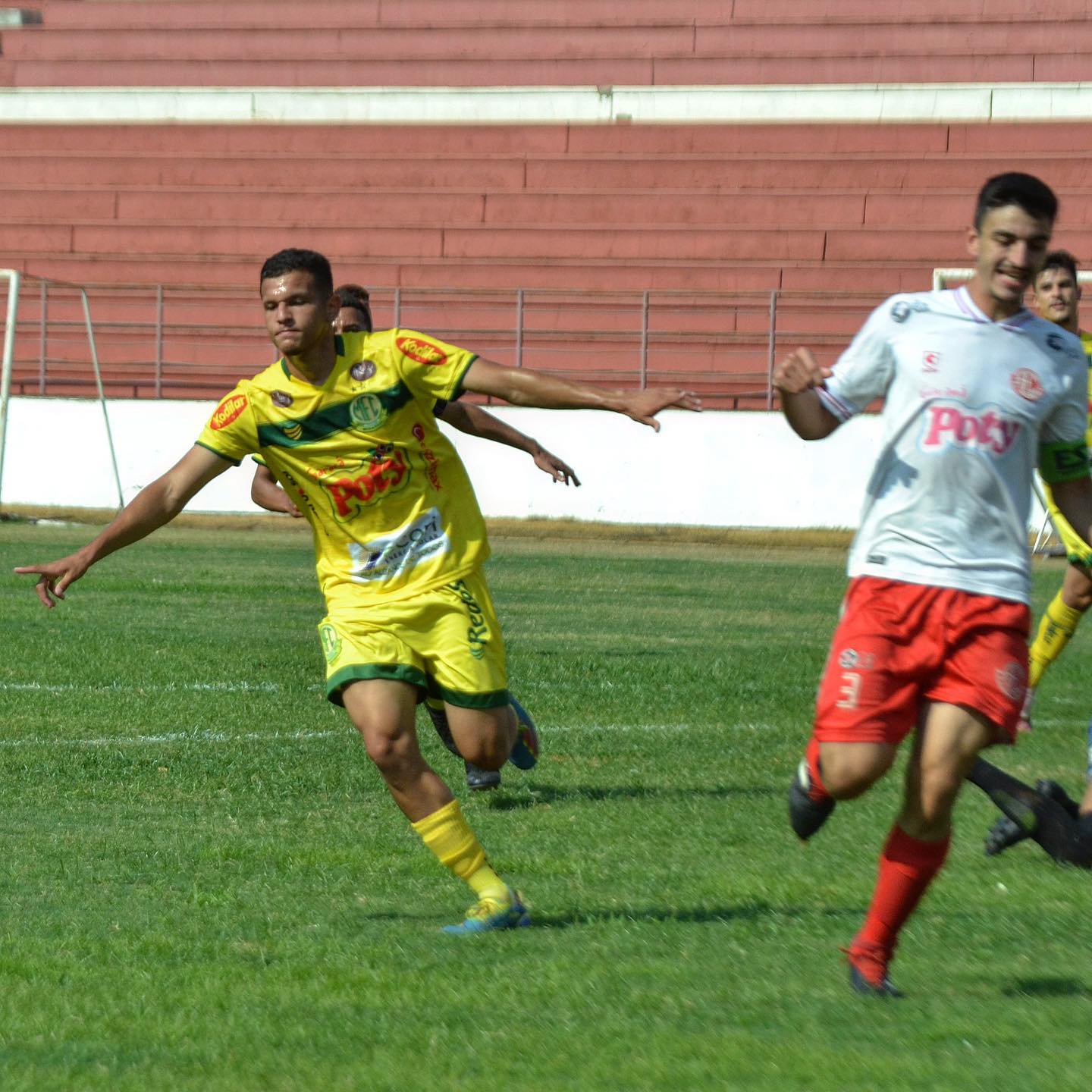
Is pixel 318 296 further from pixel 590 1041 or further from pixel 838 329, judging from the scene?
pixel 838 329

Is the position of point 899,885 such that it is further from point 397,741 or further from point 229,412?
point 229,412

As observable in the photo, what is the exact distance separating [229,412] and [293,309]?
379mm

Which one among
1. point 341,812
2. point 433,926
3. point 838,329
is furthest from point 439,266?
point 433,926

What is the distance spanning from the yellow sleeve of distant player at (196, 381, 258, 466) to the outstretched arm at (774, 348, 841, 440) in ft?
5.62

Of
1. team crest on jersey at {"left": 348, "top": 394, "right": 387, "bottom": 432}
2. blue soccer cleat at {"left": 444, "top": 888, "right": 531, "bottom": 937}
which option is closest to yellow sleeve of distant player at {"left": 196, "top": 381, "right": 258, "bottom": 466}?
team crest on jersey at {"left": 348, "top": 394, "right": 387, "bottom": 432}

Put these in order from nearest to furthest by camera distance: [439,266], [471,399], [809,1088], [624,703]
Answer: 1. [809,1088]
2. [624,703]
3. [471,399]
4. [439,266]

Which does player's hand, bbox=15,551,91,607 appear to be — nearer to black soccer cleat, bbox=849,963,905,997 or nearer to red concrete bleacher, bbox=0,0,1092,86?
black soccer cleat, bbox=849,963,905,997

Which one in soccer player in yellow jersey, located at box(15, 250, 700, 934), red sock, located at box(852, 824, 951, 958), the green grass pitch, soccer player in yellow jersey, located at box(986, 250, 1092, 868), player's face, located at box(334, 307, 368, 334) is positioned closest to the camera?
the green grass pitch

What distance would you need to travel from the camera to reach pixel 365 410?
5309 millimetres

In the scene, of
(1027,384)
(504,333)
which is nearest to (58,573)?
(1027,384)

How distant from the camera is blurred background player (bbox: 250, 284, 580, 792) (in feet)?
20.5

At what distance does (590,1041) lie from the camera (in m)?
3.96

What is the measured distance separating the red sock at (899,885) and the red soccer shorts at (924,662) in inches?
10.8

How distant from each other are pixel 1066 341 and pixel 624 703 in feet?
17.1
